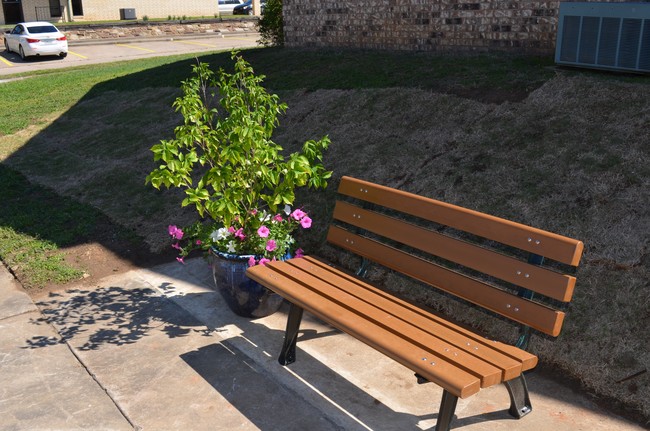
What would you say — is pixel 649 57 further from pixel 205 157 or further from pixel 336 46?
pixel 336 46

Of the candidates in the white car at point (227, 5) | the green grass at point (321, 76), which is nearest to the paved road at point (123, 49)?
the green grass at point (321, 76)

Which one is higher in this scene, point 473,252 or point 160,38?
point 473,252

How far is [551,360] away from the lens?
450cm

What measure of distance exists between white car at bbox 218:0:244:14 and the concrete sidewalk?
44775 millimetres

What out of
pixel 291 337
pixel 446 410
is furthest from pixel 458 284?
pixel 291 337

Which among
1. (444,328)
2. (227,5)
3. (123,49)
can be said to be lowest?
(123,49)

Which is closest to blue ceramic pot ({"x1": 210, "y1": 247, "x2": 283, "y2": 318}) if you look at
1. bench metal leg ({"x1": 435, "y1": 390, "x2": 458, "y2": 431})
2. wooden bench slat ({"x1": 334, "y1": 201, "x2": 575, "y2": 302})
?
wooden bench slat ({"x1": 334, "y1": 201, "x2": 575, "y2": 302})

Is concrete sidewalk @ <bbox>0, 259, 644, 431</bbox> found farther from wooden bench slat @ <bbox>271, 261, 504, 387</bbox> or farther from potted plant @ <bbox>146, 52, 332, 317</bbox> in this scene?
wooden bench slat @ <bbox>271, 261, 504, 387</bbox>

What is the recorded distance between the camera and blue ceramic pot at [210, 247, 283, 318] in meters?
5.03

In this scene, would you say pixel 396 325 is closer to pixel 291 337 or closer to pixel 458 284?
pixel 458 284

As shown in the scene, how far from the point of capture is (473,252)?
4152 mm

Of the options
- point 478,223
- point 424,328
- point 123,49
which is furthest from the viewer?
point 123,49

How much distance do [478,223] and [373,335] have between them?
92cm

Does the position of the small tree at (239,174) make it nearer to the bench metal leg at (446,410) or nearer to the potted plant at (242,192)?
the potted plant at (242,192)
